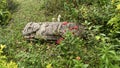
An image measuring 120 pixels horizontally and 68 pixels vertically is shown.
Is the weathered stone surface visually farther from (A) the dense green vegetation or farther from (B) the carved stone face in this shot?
(A) the dense green vegetation

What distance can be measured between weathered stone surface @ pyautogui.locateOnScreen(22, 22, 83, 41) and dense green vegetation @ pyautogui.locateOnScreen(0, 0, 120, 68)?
0.22 m

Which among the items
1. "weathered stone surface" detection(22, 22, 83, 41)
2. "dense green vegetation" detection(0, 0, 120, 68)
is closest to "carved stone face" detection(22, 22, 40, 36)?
"weathered stone surface" detection(22, 22, 83, 41)

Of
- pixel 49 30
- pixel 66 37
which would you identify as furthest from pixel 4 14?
pixel 66 37

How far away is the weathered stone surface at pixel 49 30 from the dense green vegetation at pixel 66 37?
220 millimetres

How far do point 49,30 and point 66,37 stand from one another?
4.27ft

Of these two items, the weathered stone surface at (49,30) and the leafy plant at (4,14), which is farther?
the leafy plant at (4,14)

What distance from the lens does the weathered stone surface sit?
6605 mm

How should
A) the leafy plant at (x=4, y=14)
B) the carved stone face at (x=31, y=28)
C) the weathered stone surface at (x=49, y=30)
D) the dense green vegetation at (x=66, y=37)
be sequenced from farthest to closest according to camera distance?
1. the leafy plant at (x=4, y=14)
2. the carved stone face at (x=31, y=28)
3. the weathered stone surface at (x=49, y=30)
4. the dense green vegetation at (x=66, y=37)

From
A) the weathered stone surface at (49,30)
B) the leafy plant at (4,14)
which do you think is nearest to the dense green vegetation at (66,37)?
the leafy plant at (4,14)

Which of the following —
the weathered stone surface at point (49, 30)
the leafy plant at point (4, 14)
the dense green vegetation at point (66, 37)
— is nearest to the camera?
the dense green vegetation at point (66, 37)

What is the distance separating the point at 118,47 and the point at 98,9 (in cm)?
198

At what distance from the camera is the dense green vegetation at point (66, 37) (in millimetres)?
5389

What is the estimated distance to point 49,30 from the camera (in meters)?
6.96

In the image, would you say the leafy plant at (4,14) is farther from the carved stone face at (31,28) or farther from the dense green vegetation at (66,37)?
the carved stone face at (31,28)
